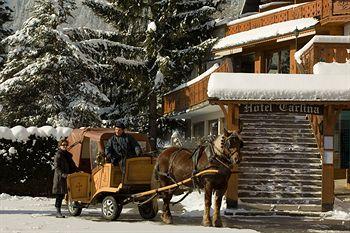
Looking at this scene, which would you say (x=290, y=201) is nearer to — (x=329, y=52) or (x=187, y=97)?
(x=329, y=52)

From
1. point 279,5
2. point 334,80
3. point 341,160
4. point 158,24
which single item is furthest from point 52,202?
point 279,5

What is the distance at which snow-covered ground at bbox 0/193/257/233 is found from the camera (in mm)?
12297

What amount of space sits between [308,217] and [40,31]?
1497 centimetres

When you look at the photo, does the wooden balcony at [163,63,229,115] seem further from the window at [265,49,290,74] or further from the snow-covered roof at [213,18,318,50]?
the window at [265,49,290,74]

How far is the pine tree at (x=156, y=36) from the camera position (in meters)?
31.1

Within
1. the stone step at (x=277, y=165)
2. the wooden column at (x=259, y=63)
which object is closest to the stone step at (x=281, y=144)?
the stone step at (x=277, y=165)

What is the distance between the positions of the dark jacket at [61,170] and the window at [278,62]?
18.4 metres

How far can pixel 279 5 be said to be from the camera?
35.9 metres

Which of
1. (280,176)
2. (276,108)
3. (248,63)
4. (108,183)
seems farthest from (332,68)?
(248,63)

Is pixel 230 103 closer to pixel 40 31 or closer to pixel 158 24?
pixel 40 31

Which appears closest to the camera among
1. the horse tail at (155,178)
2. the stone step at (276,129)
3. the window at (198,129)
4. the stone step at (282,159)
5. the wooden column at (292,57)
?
the horse tail at (155,178)

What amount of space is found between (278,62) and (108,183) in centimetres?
2011

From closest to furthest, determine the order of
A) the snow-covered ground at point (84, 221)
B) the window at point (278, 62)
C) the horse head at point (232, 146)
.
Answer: the snow-covered ground at point (84, 221), the horse head at point (232, 146), the window at point (278, 62)

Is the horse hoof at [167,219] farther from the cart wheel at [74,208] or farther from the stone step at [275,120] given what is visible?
the stone step at [275,120]
